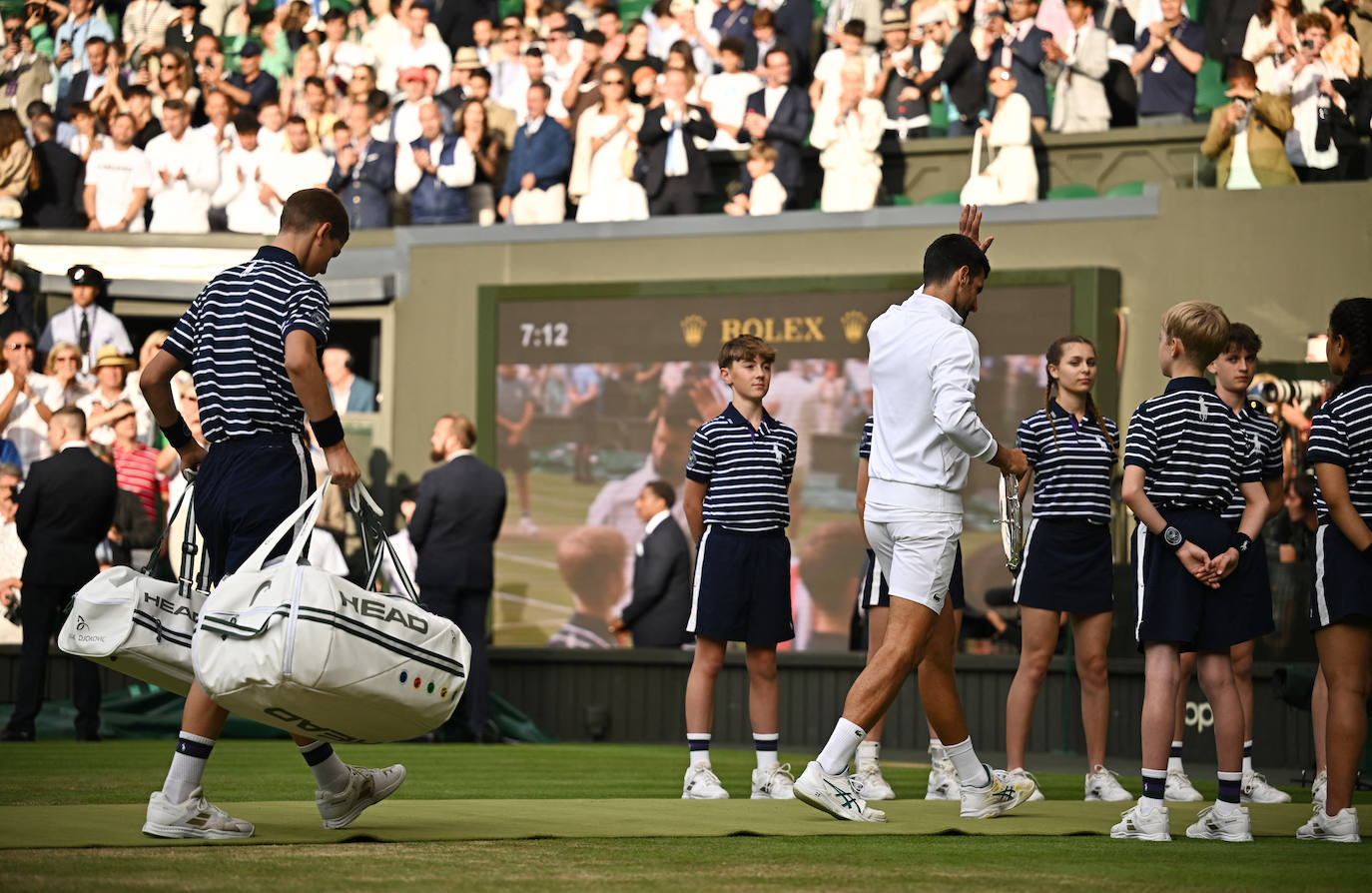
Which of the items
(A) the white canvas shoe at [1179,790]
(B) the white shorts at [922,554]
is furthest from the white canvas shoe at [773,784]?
(A) the white canvas shoe at [1179,790]

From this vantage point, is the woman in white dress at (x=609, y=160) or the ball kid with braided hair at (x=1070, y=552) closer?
the ball kid with braided hair at (x=1070, y=552)

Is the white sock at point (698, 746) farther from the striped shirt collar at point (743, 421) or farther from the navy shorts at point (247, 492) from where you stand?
the navy shorts at point (247, 492)

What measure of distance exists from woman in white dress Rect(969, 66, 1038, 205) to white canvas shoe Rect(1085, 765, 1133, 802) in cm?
723

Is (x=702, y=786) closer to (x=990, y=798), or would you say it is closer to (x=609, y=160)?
(x=990, y=798)

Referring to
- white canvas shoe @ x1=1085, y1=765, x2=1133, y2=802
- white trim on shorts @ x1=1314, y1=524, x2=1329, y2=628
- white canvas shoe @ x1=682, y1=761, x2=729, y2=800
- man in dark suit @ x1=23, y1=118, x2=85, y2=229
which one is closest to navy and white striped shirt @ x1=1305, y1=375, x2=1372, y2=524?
white trim on shorts @ x1=1314, y1=524, x2=1329, y2=628

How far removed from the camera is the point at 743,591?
9.02 meters

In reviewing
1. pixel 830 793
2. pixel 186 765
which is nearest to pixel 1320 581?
pixel 830 793

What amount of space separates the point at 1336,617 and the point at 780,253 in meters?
9.32

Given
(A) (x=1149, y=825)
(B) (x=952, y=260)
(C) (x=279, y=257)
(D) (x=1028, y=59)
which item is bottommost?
(A) (x=1149, y=825)

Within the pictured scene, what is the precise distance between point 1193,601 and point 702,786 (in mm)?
2580

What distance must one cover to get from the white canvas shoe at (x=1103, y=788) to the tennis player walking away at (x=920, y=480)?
1.27m

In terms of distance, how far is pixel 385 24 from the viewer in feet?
65.1

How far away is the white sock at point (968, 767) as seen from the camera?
24.7ft

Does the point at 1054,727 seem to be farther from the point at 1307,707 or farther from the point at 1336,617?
the point at 1336,617
